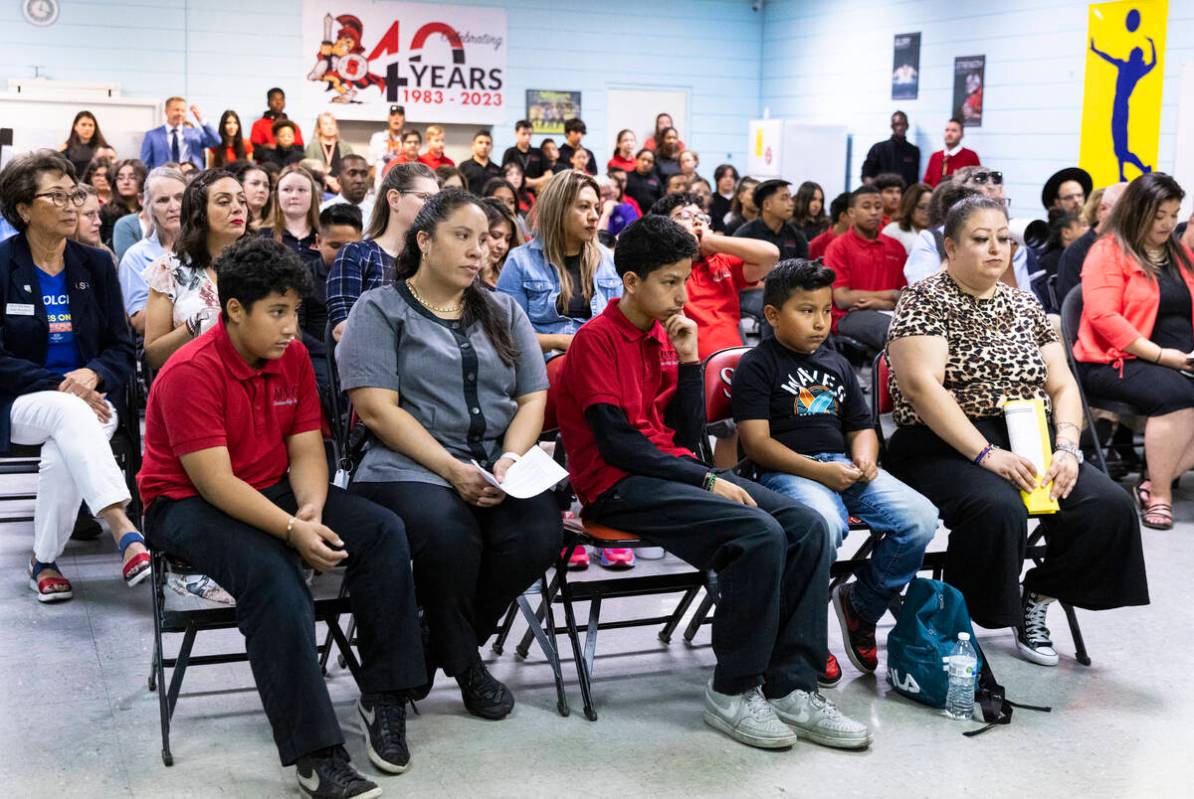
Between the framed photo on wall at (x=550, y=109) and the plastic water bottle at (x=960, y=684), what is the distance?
440 inches

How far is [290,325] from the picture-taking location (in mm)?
2664

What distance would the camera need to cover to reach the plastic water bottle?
9.45 ft

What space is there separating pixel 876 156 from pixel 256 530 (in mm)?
10254

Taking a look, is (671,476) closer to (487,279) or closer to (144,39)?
(487,279)

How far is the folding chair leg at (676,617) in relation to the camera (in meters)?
3.26

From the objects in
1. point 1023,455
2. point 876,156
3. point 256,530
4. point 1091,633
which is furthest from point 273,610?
point 876,156

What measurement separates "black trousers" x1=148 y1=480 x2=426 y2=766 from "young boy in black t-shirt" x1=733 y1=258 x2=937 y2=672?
39.3 inches

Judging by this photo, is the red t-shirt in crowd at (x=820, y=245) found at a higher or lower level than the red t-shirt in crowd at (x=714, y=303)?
higher

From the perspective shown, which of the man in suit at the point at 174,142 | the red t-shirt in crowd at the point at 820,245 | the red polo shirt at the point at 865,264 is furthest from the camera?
the man in suit at the point at 174,142

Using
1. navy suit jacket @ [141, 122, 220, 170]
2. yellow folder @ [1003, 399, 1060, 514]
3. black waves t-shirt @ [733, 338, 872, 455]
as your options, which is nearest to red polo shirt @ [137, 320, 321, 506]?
black waves t-shirt @ [733, 338, 872, 455]

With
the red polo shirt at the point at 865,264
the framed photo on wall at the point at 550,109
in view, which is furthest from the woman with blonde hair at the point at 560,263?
the framed photo on wall at the point at 550,109

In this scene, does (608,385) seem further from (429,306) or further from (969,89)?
(969,89)

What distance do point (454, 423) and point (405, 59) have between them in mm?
10565

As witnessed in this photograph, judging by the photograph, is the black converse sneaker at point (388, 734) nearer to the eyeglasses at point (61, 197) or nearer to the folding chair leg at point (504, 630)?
the folding chair leg at point (504, 630)
